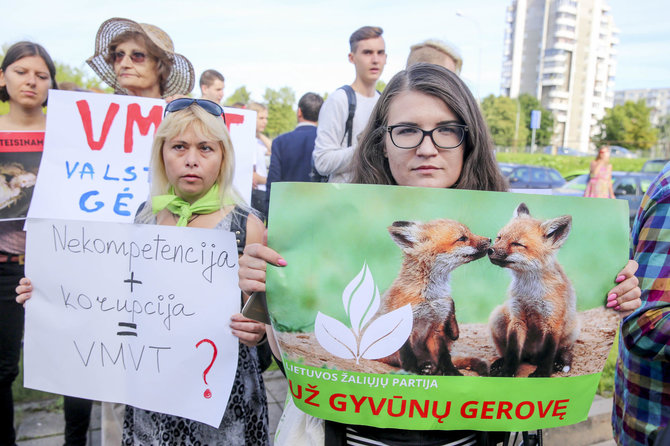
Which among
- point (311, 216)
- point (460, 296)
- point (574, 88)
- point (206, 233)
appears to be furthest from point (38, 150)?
point (574, 88)

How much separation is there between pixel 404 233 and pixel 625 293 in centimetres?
55

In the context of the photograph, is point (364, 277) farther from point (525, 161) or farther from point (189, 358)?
point (525, 161)

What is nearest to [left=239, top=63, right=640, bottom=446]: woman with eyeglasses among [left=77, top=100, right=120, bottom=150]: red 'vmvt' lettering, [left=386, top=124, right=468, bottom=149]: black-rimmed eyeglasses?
[left=386, top=124, right=468, bottom=149]: black-rimmed eyeglasses

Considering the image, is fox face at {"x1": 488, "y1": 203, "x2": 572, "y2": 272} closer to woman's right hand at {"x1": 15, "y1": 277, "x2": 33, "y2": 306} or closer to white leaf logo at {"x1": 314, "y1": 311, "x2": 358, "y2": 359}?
white leaf logo at {"x1": 314, "y1": 311, "x2": 358, "y2": 359}

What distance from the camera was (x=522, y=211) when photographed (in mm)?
1195

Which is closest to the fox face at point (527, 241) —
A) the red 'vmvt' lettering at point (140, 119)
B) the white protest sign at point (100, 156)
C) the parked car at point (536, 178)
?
the white protest sign at point (100, 156)

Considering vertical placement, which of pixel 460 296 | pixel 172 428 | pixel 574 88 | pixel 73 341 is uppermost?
pixel 574 88

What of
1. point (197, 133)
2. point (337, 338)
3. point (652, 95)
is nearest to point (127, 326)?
point (197, 133)

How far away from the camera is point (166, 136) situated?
5.97ft

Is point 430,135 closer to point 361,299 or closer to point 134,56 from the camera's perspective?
point 361,299

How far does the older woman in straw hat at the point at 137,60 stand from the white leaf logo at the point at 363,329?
7.13 ft

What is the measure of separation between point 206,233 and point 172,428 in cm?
71

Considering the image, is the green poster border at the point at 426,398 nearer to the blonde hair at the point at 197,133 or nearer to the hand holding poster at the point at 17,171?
the blonde hair at the point at 197,133

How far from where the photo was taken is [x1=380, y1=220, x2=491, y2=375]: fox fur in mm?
1168
